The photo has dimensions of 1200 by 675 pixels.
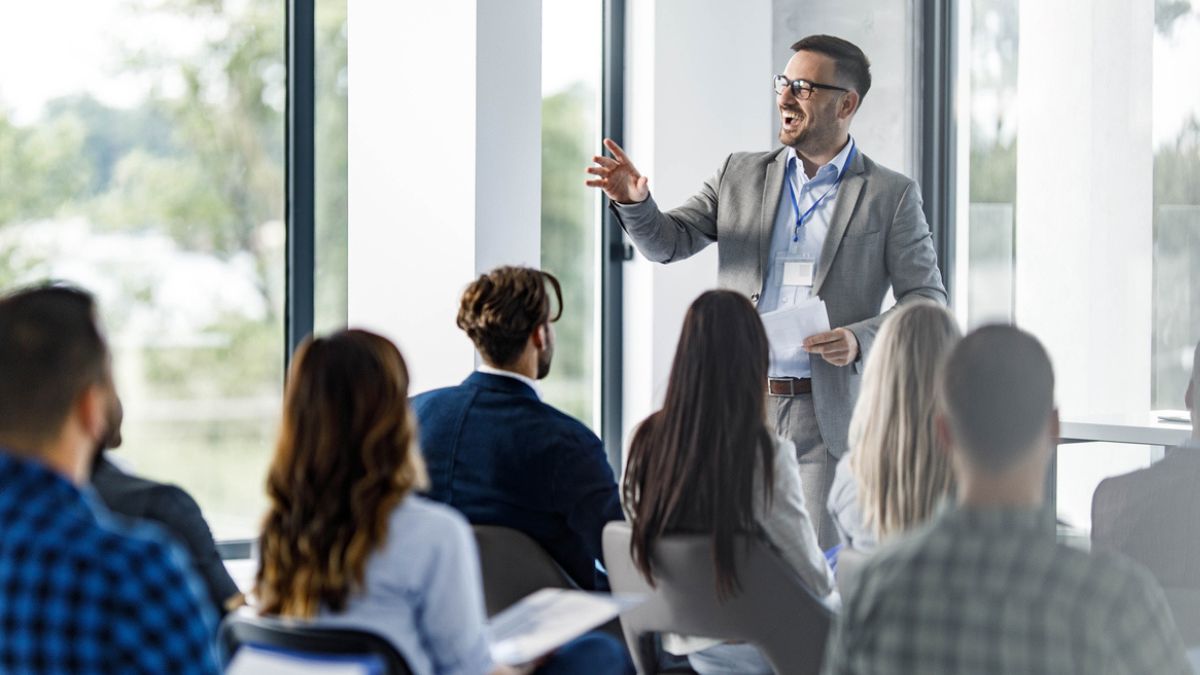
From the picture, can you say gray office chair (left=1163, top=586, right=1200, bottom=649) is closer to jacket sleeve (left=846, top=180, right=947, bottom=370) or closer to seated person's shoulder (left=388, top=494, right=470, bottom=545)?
jacket sleeve (left=846, top=180, right=947, bottom=370)

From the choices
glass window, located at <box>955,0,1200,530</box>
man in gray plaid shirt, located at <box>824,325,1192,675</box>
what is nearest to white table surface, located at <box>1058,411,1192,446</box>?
glass window, located at <box>955,0,1200,530</box>

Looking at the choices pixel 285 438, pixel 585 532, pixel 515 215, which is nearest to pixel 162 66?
pixel 515 215

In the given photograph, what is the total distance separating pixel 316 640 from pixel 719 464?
92cm

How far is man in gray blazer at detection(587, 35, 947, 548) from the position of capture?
3.77 metres

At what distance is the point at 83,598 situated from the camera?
1458 millimetres

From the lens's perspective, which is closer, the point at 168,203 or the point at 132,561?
the point at 132,561

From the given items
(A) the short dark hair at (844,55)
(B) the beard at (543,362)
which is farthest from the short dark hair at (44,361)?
(A) the short dark hair at (844,55)

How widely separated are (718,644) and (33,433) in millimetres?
1431

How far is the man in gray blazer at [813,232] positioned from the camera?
377 cm

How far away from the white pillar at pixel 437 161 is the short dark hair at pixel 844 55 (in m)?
0.89

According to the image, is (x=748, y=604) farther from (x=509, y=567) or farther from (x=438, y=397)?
(x=438, y=397)

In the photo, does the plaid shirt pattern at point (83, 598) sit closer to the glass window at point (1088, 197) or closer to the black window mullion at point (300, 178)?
the black window mullion at point (300, 178)

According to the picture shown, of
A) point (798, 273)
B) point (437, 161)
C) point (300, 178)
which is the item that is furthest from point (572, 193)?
point (798, 273)

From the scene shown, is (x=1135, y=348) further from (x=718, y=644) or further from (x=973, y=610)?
(x=973, y=610)
